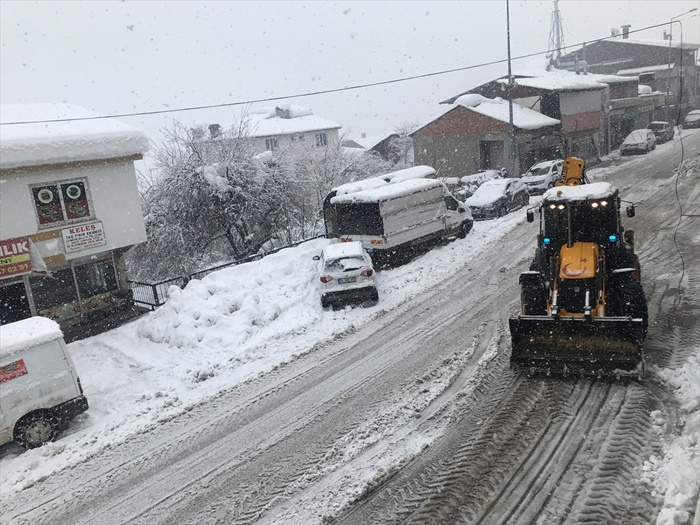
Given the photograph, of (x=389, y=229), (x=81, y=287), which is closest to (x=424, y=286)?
Answer: (x=389, y=229)

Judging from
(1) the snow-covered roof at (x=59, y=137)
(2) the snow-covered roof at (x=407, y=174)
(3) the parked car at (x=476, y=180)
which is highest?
(1) the snow-covered roof at (x=59, y=137)

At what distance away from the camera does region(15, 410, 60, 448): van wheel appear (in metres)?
9.48

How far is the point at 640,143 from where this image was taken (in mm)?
38750

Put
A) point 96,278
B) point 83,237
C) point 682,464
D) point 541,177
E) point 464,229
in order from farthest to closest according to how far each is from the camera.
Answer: point 541,177 → point 464,229 → point 96,278 → point 83,237 → point 682,464

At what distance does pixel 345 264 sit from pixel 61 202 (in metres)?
9.41

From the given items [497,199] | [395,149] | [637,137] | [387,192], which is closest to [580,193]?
[387,192]

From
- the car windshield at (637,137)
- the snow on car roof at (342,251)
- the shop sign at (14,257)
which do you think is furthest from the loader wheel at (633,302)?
the car windshield at (637,137)

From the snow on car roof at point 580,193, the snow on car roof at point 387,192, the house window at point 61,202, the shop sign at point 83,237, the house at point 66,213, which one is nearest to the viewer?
the snow on car roof at point 580,193

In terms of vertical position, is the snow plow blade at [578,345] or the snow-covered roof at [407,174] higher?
the snow-covered roof at [407,174]

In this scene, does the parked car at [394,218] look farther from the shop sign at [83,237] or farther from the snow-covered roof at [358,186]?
the shop sign at [83,237]

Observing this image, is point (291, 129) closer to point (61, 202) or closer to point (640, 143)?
point (640, 143)

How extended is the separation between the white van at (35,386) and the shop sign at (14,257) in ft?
18.9

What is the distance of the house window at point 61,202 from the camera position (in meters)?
16.3

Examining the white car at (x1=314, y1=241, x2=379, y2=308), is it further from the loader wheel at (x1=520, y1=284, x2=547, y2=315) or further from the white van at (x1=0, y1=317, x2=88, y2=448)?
the white van at (x1=0, y1=317, x2=88, y2=448)
